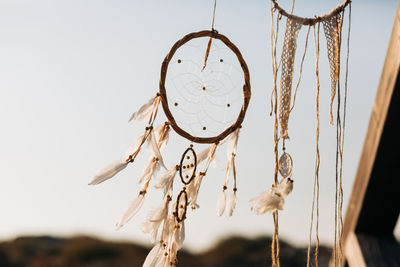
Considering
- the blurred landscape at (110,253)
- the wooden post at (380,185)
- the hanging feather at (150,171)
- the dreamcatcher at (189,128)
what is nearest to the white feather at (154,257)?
the dreamcatcher at (189,128)

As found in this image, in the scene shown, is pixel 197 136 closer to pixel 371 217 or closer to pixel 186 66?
pixel 186 66

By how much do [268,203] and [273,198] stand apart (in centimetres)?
1

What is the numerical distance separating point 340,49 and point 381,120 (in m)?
0.27

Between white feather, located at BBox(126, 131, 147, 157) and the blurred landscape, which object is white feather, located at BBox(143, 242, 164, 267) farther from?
the blurred landscape

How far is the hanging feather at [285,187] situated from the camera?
0.89 meters

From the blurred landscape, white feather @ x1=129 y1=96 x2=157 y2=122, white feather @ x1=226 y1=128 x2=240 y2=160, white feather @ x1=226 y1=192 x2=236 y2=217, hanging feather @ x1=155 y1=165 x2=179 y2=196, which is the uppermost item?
white feather @ x1=129 y1=96 x2=157 y2=122

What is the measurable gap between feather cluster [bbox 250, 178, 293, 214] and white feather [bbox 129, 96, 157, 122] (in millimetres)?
257

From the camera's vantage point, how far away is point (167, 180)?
84 cm

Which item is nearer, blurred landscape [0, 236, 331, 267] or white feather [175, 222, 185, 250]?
white feather [175, 222, 185, 250]

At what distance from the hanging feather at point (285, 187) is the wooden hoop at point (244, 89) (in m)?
0.14

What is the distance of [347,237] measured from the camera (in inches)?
58.6

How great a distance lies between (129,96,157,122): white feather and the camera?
2.71 ft

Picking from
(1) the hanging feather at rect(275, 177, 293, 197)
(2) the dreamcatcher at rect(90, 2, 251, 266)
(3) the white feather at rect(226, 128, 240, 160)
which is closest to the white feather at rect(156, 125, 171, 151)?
(2) the dreamcatcher at rect(90, 2, 251, 266)

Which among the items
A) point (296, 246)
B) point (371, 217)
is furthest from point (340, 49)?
point (296, 246)
